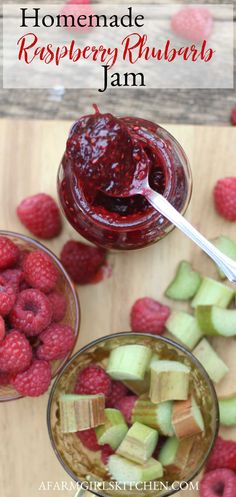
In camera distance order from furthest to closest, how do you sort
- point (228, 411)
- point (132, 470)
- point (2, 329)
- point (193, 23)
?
point (193, 23)
point (228, 411)
point (132, 470)
point (2, 329)

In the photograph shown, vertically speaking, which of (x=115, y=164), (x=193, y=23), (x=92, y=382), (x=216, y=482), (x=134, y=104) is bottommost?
(x=216, y=482)

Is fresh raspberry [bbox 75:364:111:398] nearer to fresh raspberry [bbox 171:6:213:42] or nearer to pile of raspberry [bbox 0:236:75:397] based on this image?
pile of raspberry [bbox 0:236:75:397]

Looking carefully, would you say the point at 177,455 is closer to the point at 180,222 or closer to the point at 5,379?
the point at 5,379

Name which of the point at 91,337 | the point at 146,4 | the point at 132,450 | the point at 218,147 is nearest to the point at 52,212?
the point at 91,337

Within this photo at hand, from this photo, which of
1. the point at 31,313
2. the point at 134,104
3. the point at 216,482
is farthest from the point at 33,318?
the point at 134,104

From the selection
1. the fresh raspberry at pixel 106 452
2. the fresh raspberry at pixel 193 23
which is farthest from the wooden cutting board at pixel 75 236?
the fresh raspberry at pixel 193 23
